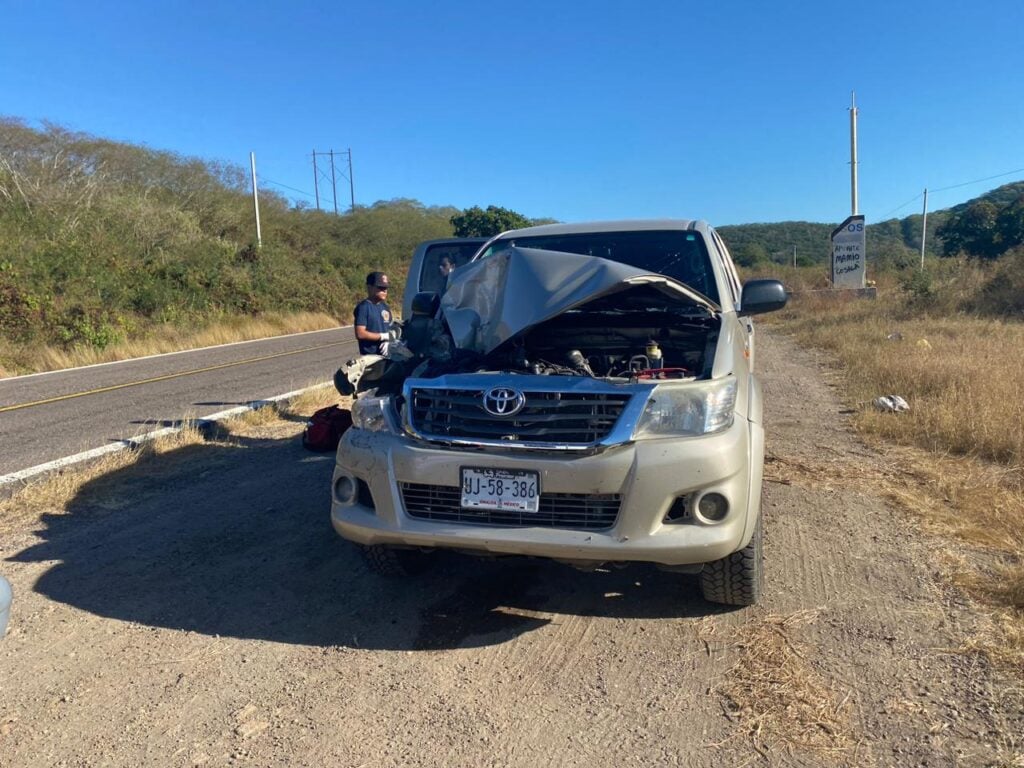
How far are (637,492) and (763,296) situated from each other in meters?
1.82

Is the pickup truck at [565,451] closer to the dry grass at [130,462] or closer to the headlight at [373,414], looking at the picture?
the headlight at [373,414]

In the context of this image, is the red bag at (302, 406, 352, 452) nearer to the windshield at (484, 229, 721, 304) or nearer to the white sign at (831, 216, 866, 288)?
the windshield at (484, 229, 721, 304)

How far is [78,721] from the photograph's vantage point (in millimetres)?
2801

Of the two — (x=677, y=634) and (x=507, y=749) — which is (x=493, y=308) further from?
(x=507, y=749)

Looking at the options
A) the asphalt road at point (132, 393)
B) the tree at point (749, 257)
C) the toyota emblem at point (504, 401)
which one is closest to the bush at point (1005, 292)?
the asphalt road at point (132, 393)

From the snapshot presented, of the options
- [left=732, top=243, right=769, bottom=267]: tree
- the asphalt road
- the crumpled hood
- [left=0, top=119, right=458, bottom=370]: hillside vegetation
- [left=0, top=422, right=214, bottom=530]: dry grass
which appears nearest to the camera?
the crumpled hood

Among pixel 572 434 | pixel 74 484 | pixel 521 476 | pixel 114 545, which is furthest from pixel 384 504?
pixel 74 484

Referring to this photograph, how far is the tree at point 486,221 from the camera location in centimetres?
5222

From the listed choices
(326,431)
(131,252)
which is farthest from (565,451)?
(131,252)

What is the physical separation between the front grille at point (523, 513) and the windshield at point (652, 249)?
1972 mm

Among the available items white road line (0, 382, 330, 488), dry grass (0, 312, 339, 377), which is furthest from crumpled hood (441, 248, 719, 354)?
dry grass (0, 312, 339, 377)

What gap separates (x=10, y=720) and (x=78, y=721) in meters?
0.26

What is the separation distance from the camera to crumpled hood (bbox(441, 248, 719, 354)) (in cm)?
386

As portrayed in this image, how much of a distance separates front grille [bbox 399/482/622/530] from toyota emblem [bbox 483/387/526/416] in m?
0.38
